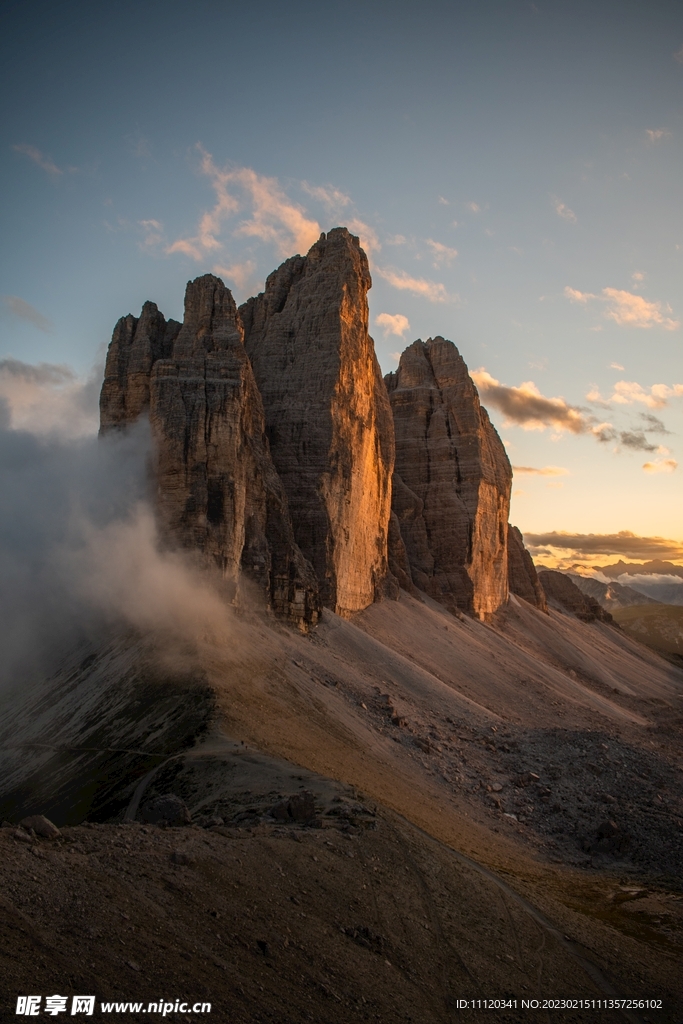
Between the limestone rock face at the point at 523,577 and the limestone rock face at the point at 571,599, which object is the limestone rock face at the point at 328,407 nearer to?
the limestone rock face at the point at 523,577

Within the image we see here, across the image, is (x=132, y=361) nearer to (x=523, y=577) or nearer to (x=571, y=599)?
(x=523, y=577)

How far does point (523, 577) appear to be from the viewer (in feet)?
297

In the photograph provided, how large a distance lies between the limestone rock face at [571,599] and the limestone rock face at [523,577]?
1082 cm

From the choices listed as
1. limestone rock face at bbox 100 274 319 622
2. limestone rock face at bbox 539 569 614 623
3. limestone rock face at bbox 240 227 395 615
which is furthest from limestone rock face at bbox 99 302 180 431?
limestone rock face at bbox 539 569 614 623

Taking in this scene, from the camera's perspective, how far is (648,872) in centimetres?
2241

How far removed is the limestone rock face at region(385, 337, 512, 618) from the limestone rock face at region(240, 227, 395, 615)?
12.2 m

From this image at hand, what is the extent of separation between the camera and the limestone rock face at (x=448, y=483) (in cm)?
6888

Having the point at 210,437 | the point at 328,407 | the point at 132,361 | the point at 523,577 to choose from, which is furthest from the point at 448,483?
the point at 210,437

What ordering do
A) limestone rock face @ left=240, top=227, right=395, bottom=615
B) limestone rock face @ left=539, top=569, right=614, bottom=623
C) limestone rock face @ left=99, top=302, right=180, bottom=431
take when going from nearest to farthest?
limestone rock face @ left=99, top=302, right=180, bottom=431, limestone rock face @ left=240, top=227, right=395, bottom=615, limestone rock face @ left=539, top=569, right=614, bottom=623

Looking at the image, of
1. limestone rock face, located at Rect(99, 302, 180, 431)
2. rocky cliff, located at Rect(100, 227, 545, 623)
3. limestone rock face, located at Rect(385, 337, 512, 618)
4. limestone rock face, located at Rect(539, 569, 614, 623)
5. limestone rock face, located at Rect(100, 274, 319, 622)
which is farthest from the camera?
limestone rock face, located at Rect(539, 569, 614, 623)

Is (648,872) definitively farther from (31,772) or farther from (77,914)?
(31,772)

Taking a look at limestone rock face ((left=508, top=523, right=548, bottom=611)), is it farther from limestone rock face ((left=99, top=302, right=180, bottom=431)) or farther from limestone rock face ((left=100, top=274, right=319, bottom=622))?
limestone rock face ((left=99, top=302, right=180, bottom=431))

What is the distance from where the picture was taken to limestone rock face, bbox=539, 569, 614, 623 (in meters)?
99.6

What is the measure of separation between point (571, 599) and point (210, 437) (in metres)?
76.4
